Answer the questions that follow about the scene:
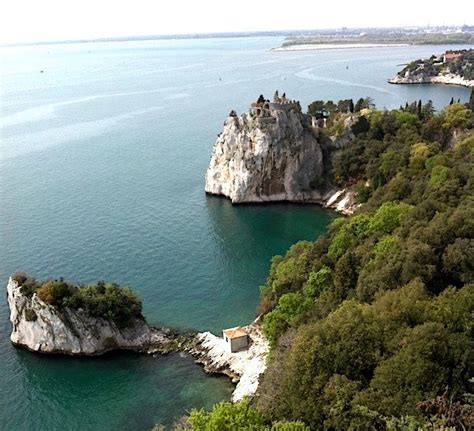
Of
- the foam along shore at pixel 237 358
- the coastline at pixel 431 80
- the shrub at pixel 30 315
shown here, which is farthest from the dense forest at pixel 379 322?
the coastline at pixel 431 80

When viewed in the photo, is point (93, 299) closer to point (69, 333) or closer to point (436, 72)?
point (69, 333)

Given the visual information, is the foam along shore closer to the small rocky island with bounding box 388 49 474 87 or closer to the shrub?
the shrub

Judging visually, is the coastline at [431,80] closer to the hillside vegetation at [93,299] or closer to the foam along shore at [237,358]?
the foam along shore at [237,358]

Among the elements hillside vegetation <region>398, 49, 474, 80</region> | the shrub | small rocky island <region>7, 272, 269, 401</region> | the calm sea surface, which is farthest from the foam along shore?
hillside vegetation <region>398, 49, 474, 80</region>

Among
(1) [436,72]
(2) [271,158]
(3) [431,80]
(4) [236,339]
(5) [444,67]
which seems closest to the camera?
(4) [236,339]

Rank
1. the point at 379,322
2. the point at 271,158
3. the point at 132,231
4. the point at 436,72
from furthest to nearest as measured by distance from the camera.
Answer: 1. the point at 436,72
2. the point at 271,158
3. the point at 132,231
4. the point at 379,322

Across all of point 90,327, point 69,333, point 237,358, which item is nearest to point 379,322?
point 237,358
